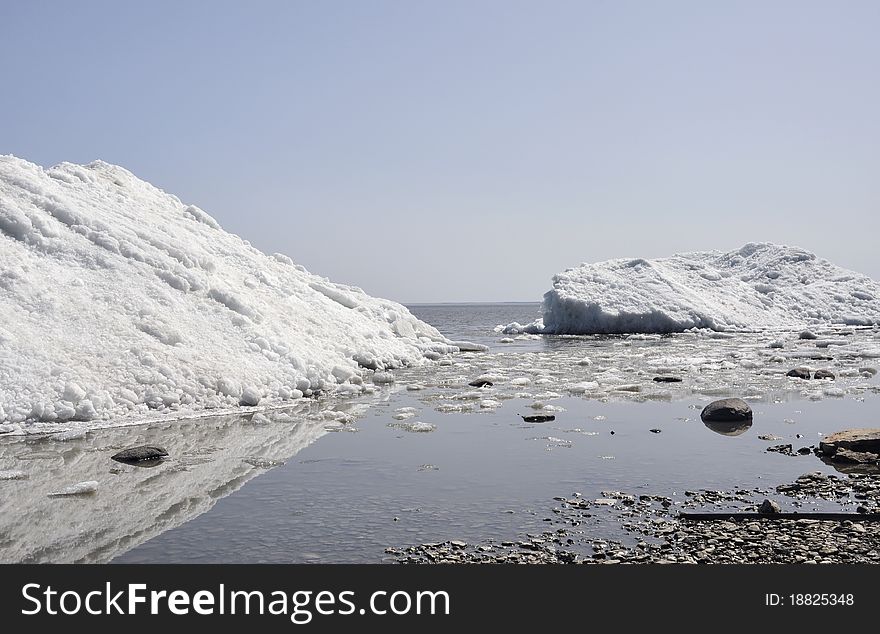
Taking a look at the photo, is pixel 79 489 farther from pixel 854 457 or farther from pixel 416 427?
pixel 854 457

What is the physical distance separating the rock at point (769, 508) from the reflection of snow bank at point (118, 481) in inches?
216

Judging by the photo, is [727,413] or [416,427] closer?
[416,427]

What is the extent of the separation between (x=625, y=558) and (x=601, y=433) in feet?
19.1

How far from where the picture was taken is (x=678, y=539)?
6090 mm

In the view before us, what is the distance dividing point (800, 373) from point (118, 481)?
58.1 feet

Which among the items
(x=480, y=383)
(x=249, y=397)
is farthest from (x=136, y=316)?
(x=480, y=383)

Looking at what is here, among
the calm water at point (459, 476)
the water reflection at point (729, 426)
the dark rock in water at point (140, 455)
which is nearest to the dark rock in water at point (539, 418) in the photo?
the calm water at point (459, 476)

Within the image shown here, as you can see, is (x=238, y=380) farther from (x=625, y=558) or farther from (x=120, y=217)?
(x=625, y=558)

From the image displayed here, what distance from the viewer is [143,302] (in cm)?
1535

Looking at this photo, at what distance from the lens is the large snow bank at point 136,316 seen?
40.4 ft

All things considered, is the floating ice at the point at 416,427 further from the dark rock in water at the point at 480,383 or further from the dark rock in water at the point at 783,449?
the dark rock in water at the point at 480,383

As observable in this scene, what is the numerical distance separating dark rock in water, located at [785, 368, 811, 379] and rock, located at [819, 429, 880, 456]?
10.4 metres

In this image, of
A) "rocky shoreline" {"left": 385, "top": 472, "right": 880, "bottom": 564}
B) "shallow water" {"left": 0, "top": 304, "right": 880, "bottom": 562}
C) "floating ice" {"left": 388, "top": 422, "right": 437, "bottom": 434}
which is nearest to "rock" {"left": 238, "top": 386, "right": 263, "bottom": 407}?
"shallow water" {"left": 0, "top": 304, "right": 880, "bottom": 562}

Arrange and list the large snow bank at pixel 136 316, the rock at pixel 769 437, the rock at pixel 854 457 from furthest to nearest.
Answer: the large snow bank at pixel 136 316, the rock at pixel 769 437, the rock at pixel 854 457
